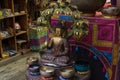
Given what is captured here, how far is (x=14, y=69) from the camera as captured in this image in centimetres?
310

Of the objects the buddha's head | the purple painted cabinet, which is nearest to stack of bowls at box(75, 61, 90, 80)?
the purple painted cabinet

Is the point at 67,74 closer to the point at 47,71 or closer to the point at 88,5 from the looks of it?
the point at 47,71

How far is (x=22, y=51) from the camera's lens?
12.3 ft

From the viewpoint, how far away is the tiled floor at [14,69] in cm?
284

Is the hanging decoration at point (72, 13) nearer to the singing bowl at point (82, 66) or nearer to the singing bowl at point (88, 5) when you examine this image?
the singing bowl at point (88, 5)

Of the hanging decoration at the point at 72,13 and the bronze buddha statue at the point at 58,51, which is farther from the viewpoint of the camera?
the bronze buddha statue at the point at 58,51

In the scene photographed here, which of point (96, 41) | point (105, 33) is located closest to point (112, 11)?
point (105, 33)

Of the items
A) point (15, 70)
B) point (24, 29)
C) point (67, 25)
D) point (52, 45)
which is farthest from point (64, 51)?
point (24, 29)

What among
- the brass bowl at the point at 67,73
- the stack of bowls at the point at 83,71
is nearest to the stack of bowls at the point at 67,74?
the brass bowl at the point at 67,73

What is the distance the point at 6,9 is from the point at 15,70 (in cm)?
107

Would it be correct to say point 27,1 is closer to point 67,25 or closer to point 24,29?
point 24,29

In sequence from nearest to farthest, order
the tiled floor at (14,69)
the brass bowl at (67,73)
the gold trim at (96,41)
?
the brass bowl at (67,73) < the gold trim at (96,41) < the tiled floor at (14,69)

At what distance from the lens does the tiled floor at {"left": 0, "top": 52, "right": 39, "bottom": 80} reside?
284 centimetres

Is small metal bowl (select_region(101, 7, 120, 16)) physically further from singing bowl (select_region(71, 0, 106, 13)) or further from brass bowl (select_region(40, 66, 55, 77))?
brass bowl (select_region(40, 66, 55, 77))
